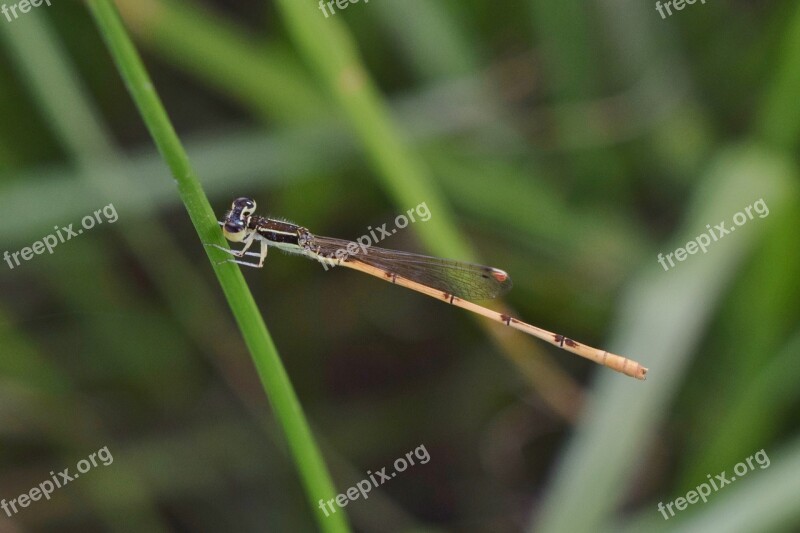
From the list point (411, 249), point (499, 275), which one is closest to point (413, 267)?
point (499, 275)

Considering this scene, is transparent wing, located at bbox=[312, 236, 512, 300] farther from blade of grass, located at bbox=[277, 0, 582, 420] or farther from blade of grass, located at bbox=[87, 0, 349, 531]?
blade of grass, located at bbox=[87, 0, 349, 531]

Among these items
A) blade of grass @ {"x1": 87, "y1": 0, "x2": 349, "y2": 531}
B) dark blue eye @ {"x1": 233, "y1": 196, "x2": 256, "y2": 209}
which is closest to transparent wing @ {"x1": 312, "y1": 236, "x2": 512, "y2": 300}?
dark blue eye @ {"x1": 233, "y1": 196, "x2": 256, "y2": 209}

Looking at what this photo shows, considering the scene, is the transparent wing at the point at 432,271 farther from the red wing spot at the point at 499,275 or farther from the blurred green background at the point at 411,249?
A: the blurred green background at the point at 411,249

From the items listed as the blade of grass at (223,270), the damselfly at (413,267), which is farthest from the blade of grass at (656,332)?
the blade of grass at (223,270)

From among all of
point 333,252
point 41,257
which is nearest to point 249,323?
point 333,252

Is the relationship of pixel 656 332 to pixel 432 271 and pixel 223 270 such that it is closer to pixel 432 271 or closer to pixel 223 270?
Answer: pixel 432 271
